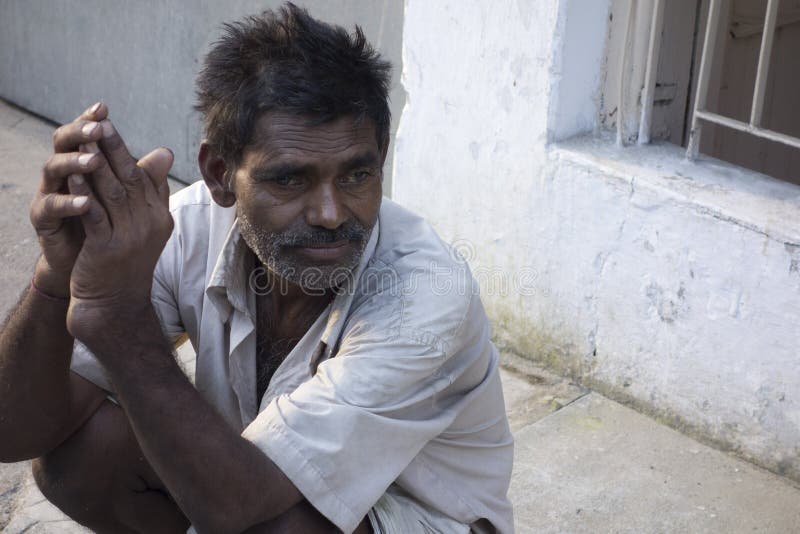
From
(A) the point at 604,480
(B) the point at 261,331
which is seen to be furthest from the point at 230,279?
(A) the point at 604,480

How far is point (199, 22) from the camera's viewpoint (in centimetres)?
539

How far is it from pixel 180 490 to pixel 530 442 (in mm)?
1642

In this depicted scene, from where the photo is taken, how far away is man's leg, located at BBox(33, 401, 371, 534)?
99.3 inches

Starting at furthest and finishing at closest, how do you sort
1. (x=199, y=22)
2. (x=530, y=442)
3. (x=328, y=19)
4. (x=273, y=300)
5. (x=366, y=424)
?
(x=199, y=22) < (x=328, y=19) < (x=530, y=442) < (x=273, y=300) < (x=366, y=424)

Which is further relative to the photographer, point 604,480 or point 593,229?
point 593,229

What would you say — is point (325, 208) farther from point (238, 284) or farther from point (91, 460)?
point (91, 460)

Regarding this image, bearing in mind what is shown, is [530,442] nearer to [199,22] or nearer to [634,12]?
[634,12]

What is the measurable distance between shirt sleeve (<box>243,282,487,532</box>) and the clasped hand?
0.37 m

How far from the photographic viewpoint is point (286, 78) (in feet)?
7.30

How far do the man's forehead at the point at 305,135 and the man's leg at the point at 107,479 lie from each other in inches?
29.5

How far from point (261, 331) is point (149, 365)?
1.63 feet

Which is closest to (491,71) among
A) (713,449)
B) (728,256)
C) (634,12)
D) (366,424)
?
(634,12)

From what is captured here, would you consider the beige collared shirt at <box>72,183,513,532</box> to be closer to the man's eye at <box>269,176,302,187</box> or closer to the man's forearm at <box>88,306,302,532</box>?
the man's forearm at <box>88,306,302,532</box>

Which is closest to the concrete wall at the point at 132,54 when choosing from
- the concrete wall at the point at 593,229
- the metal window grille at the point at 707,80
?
the concrete wall at the point at 593,229
